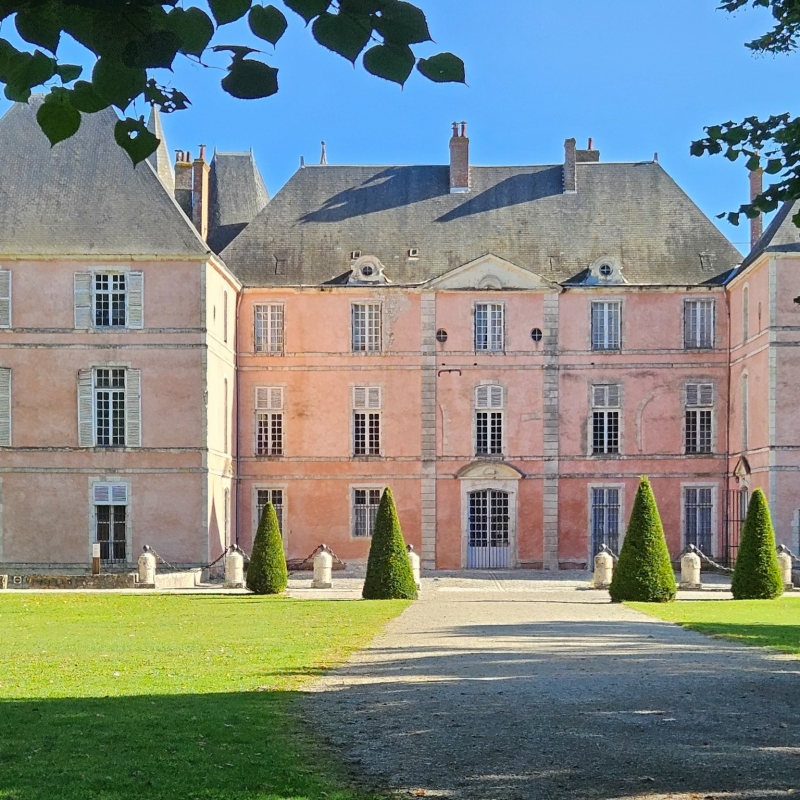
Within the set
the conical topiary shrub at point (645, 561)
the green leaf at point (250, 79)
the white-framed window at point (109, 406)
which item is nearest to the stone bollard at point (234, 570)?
the white-framed window at point (109, 406)

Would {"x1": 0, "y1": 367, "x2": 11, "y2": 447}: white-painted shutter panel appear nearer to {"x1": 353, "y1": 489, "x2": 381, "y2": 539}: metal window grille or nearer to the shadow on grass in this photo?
{"x1": 353, "y1": 489, "x2": 381, "y2": 539}: metal window grille

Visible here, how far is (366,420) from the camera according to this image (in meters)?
33.8

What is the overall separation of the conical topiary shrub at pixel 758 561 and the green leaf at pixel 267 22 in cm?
2074

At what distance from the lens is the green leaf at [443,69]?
12.0ft

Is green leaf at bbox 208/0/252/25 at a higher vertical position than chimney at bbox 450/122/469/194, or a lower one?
lower

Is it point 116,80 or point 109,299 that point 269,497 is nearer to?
point 109,299

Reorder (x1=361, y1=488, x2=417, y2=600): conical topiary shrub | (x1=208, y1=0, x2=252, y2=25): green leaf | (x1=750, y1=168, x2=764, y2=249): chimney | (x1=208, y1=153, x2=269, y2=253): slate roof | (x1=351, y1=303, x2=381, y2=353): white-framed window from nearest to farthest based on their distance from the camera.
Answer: (x1=208, y1=0, x2=252, y2=25): green leaf → (x1=361, y1=488, x2=417, y2=600): conical topiary shrub → (x1=351, y1=303, x2=381, y2=353): white-framed window → (x1=750, y1=168, x2=764, y2=249): chimney → (x1=208, y1=153, x2=269, y2=253): slate roof

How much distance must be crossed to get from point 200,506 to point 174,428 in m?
1.86

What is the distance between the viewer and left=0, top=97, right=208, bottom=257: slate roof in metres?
30.0

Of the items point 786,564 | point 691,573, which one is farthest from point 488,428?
point 786,564

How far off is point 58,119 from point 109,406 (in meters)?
27.0

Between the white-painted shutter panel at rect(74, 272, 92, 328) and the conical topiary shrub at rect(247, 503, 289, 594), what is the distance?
8112 mm

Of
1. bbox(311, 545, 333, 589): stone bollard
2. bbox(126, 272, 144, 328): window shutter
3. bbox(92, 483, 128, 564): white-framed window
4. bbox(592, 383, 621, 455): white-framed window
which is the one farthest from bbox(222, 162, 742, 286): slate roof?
bbox(311, 545, 333, 589): stone bollard

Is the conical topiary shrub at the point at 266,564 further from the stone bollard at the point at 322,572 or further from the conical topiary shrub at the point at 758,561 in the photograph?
the conical topiary shrub at the point at 758,561
